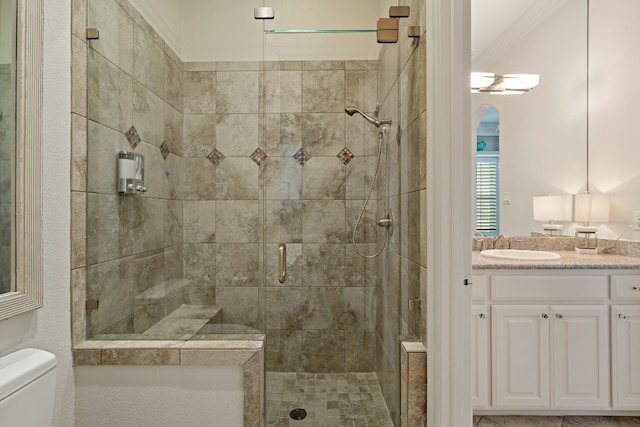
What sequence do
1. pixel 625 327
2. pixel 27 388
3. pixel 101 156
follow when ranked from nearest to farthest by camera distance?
pixel 27 388
pixel 101 156
pixel 625 327

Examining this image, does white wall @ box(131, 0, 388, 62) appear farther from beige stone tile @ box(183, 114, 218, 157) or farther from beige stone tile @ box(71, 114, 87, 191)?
beige stone tile @ box(71, 114, 87, 191)

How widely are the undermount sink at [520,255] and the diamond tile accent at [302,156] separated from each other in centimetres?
135

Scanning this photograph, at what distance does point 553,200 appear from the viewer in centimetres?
250

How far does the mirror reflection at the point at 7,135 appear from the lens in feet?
3.38

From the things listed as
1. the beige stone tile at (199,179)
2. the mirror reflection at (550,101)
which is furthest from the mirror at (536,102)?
the beige stone tile at (199,179)

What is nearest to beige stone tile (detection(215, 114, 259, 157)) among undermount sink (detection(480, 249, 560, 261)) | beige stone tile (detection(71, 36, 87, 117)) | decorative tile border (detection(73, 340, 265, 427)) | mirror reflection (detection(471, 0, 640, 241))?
beige stone tile (detection(71, 36, 87, 117))

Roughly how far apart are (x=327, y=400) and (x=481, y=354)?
90cm

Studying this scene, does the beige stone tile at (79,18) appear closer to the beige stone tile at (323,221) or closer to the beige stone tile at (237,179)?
the beige stone tile at (237,179)

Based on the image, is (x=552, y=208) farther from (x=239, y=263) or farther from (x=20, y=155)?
(x=20, y=155)

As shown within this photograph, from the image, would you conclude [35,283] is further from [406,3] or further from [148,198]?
[406,3]

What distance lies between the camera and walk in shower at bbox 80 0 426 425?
4.71 ft

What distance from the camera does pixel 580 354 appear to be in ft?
6.21

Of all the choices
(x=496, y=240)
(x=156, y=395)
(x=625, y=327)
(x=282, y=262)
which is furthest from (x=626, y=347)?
(x=156, y=395)

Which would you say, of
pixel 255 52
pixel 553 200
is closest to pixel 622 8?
pixel 553 200
